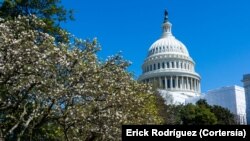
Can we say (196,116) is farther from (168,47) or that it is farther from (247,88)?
(168,47)

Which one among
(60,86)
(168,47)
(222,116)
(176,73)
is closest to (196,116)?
(222,116)

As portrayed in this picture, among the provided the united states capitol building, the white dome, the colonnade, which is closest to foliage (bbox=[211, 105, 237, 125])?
the united states capitol building

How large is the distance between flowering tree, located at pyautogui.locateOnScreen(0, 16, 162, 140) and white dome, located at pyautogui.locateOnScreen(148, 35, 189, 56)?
146m

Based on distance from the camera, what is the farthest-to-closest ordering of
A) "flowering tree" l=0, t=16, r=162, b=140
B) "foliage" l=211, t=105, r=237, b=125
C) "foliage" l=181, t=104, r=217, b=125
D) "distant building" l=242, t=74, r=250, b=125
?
"distant building" l=242, t=74, r=250, b=125 → "foliage" l=211, t=105, r=237, b=125 → "foliage" l=181, t=104, r=217, b=125 → "flowering tree" l=0, t=16, r=162, b=140

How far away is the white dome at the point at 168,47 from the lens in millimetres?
172375

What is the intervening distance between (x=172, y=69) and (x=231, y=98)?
24.1 metres

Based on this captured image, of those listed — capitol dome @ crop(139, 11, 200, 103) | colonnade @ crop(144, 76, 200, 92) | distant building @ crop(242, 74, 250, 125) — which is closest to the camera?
distant building @ crop(242, 74, 250, 125)

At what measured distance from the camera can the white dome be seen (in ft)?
566

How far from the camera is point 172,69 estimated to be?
164m

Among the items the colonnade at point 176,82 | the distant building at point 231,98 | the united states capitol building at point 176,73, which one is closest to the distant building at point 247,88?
the distant building at point 231,98

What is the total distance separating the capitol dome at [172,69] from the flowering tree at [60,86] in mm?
131231

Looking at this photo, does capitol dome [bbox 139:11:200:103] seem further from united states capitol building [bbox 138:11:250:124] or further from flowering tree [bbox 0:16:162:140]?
flowering tree [bbox 0:16:162:140]

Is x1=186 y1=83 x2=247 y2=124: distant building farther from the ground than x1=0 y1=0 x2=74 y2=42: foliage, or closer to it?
farther from the ground

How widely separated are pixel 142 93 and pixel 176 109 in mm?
67180
